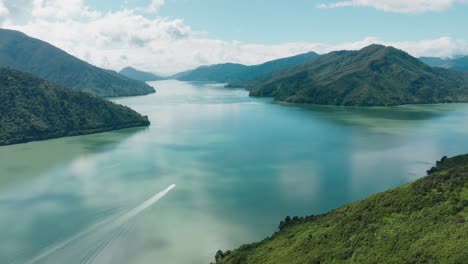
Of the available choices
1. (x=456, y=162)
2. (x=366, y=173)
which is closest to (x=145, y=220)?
(x=366, y=173)

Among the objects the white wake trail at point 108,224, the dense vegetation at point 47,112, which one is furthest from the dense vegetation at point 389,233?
the dense vegetation at point 47,112

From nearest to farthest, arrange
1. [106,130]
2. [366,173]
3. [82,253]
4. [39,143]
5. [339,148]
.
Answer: [82,253] < [366,173] < [339,148] < [39,143] < [106,130]

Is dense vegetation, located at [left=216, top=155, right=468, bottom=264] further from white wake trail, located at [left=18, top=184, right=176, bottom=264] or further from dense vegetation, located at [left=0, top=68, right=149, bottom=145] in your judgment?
dense vegetation, located at [left=0, top=68, right=149, bottom=145]

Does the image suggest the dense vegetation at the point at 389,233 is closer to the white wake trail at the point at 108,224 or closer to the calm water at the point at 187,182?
the calm water at the point at 187,182

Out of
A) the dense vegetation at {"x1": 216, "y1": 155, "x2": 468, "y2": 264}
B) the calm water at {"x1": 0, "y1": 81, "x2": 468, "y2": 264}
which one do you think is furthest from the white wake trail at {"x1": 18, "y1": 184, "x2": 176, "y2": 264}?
the dense vegetation at {"x1": 216, "y1": 155, "x2": 468, "y2": 264}

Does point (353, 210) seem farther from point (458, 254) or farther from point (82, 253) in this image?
point (82, 253)
